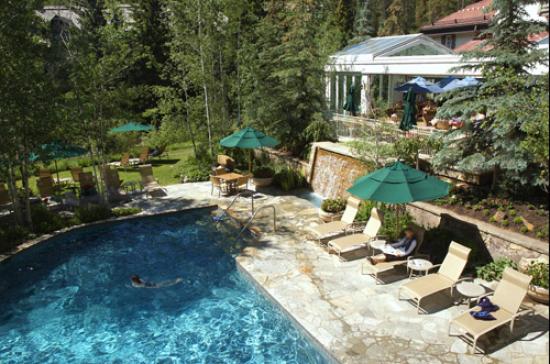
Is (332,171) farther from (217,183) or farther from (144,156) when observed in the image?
(144,156)

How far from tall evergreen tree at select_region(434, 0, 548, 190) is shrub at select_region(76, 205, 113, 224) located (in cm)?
1188

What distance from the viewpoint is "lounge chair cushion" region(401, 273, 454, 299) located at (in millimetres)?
8836

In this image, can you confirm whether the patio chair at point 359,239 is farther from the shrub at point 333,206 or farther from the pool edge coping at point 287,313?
the pool edge coping at point 287,313

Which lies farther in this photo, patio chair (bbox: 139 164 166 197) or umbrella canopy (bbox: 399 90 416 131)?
patio chair (bbox: 139 164 166 197)

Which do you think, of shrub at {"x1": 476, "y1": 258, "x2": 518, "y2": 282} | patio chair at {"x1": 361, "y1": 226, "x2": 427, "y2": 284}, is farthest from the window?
shrub at {"x1": 476, "y1": 258, "x2": 518, "y2": 282}

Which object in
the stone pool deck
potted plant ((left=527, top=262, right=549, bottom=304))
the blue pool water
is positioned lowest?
the blue pool water

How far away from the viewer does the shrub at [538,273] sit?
8.47m

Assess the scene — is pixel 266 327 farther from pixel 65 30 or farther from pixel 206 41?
pixel 206 41

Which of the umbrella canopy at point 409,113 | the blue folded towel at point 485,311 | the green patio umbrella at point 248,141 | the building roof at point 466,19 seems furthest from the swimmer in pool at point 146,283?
the building roof at point 466,19

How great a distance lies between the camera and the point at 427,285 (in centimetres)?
913

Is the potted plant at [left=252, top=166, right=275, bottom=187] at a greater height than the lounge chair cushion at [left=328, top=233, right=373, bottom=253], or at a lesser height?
greater

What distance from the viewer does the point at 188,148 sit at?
31.1m

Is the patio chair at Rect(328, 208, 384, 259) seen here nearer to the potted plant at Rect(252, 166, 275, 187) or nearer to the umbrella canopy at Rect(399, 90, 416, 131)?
the umbrella canopy at Rect(399, 90, 416, 131)

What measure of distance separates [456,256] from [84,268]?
1040cm
